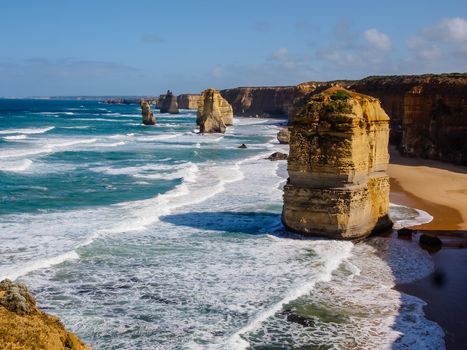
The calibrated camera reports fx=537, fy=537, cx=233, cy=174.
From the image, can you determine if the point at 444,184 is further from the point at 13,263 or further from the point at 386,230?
the point at 13,263

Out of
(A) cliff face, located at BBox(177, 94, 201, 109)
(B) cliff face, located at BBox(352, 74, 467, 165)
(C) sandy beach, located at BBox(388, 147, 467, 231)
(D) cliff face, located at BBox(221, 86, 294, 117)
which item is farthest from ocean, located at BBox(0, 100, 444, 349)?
(A) cliff face, located at BBox(177, 94, 201, 109)

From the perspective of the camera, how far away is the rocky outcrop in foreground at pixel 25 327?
495 cm

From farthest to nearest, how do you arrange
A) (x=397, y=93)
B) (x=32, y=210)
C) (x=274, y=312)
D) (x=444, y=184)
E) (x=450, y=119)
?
(x=397, y=93) → (x=450, y=119) → (x=444, y=184) → (x=32, y=210) → (x=274, y=312)

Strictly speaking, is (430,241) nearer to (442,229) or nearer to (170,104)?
(442,229)

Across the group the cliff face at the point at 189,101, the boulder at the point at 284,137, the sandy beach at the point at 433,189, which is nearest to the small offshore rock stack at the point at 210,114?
the boulder at the point at 284,137

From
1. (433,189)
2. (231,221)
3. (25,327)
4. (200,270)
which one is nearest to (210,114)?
(433,189)

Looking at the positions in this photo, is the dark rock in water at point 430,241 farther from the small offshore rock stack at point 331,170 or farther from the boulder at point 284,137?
the boulder at point 284,137

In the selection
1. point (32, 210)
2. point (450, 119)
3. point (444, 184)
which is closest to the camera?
point (32, 210)

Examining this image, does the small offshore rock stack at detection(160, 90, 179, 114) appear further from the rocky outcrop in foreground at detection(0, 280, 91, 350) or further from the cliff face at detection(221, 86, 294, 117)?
the rocky outcrop in foreground at detection(0, 280, 91, 350)

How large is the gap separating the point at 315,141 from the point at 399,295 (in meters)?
5.84

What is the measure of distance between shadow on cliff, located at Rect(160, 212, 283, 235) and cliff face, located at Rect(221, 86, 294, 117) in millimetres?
99407

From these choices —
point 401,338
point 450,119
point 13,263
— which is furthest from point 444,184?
point 13,263

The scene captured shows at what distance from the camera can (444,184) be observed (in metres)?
28.5

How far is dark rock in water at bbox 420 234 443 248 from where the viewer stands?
17.0 metres
